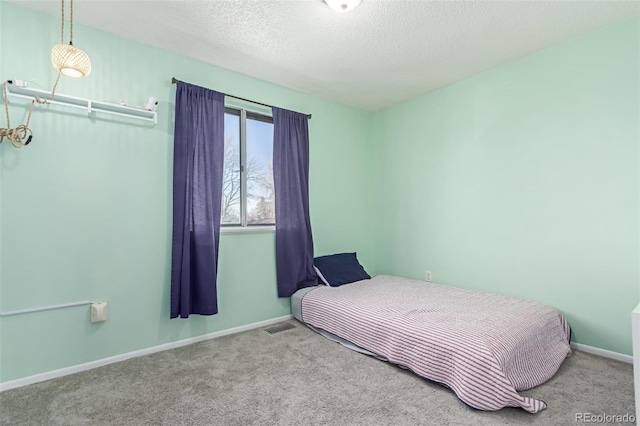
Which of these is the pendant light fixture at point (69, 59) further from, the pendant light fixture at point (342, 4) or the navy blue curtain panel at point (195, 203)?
the pendant light fixture at point (342, 4)

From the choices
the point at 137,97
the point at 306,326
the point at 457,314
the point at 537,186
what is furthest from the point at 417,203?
the point at 137,97

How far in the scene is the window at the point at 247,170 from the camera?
304 cm

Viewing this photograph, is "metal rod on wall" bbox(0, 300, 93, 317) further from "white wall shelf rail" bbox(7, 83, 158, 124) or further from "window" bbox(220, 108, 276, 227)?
"white wall shelf rail" bbox(7, 83, 158, 124)

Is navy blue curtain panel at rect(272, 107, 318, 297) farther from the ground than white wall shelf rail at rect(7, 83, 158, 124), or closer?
closer

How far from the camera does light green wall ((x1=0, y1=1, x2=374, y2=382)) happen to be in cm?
202

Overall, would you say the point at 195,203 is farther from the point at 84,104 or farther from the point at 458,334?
the point at 458,334

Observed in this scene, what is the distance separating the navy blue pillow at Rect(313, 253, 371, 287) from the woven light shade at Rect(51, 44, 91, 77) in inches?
100

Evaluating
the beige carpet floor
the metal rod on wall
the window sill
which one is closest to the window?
the window sill

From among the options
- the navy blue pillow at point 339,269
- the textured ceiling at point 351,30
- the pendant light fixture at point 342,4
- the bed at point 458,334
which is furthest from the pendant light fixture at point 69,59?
the navy blue pillow at point 339,269

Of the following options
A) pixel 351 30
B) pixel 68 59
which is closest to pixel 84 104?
pixel 68 59

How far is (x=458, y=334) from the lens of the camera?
1978 mm

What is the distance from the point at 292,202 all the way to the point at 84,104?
1.86 meters

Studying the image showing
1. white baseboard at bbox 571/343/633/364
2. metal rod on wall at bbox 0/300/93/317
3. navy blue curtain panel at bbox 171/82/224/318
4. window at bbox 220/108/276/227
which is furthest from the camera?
window at bbox 220/108/276/227

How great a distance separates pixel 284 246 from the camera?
10.6ft
